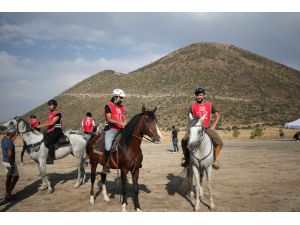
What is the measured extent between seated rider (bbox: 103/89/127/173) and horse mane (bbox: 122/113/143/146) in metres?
0.48

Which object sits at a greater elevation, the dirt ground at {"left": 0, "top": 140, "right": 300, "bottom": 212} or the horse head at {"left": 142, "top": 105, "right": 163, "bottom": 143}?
the horse head at {"left": 142, "top": 105, "right": 163, "bottom": 143}

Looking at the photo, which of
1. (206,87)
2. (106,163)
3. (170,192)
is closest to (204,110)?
(170,192)

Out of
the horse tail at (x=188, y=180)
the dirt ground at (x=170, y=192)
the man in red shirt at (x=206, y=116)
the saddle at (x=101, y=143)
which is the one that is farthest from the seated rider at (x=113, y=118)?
the horse tail at (x=188, y=180)

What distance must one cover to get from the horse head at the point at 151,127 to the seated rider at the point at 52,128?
4220 millimetres

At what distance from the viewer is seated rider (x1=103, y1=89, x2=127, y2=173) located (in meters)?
9.34

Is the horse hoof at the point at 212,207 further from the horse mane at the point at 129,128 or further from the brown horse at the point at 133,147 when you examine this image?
the horse mane at the point at 129,128

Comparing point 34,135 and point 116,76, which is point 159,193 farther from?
Result: point 116,76

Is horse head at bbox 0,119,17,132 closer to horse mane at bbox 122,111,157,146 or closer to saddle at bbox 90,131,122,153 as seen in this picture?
saddle at bbox 90,131,122,153

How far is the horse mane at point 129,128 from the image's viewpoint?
867cm

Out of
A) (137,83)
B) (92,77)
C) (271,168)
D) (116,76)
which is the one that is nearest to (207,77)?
(137,83)

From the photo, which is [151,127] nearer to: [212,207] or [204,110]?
[204,110]

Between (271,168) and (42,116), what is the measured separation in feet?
360

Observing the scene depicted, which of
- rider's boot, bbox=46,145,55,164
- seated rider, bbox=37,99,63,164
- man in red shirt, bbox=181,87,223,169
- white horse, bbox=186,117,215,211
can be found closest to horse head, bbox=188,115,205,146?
white horse, bbox=186,117,215,211

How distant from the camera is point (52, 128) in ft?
37.1
